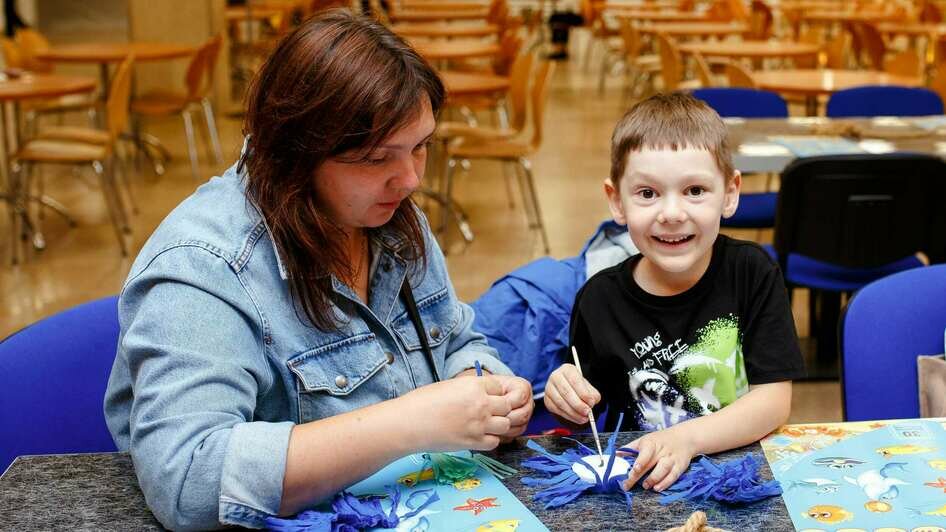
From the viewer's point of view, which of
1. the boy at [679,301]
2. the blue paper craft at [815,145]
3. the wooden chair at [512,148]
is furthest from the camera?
the wooden chair at [512,148]

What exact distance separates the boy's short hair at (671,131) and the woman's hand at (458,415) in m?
0.51

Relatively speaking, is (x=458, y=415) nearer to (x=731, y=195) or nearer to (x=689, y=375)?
(x=689, y=375)

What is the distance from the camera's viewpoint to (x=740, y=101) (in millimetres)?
4887

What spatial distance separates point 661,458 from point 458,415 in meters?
0.25

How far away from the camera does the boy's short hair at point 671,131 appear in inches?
63.3

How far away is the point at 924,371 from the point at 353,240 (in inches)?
36.6

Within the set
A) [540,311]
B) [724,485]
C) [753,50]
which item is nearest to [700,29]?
[753,50]

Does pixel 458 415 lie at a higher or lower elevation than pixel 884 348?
higher

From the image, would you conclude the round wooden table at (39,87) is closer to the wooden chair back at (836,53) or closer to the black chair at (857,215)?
the black chair at (857,215)

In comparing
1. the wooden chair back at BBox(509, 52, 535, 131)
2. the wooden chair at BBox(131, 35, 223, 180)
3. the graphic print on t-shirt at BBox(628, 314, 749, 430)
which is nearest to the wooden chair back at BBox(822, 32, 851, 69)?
the wooden chair back at BBox(509, 52, 535, 131)

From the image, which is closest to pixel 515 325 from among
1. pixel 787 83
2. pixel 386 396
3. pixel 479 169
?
pixel 386 396

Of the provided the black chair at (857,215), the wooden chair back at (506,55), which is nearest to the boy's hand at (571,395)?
the black chair at (857,215)

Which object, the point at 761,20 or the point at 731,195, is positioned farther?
the point at 761,20

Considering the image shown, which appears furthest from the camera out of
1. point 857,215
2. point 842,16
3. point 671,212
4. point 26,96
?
point 842,16
